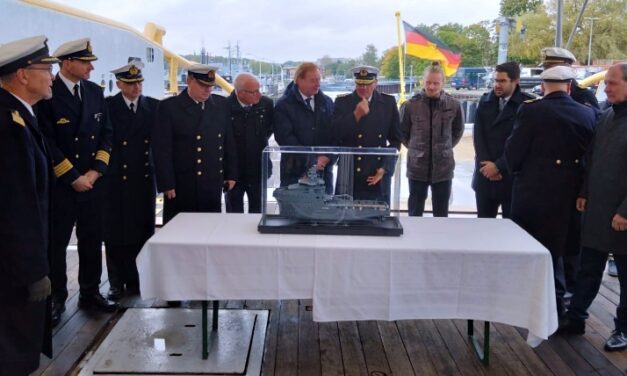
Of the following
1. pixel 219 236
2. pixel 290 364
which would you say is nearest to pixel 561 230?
pixel 290 364

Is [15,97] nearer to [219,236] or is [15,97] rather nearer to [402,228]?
[219,236]

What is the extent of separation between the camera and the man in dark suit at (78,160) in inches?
114

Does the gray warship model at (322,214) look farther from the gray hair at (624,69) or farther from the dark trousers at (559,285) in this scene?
the gray hair at (624,69)

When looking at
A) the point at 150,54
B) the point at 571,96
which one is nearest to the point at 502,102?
the point at 571,96

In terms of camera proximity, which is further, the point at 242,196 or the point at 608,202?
the point at 242,196

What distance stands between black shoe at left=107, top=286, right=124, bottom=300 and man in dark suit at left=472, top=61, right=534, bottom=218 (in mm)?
2523

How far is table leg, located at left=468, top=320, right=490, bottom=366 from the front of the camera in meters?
2.57

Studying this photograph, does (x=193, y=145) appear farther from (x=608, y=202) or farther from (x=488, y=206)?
(x=608, y=202)

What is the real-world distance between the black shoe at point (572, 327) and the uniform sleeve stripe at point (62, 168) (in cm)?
291

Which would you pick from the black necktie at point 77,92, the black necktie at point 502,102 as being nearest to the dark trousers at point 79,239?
the black necktie at point 77,92

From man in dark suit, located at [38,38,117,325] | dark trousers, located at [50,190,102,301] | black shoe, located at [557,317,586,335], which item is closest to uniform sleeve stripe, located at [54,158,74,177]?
man in dark suit, located at [38,38,117,325]

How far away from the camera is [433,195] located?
12.6ft

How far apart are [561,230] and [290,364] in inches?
65.3

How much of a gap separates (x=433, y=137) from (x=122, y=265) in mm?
2321
